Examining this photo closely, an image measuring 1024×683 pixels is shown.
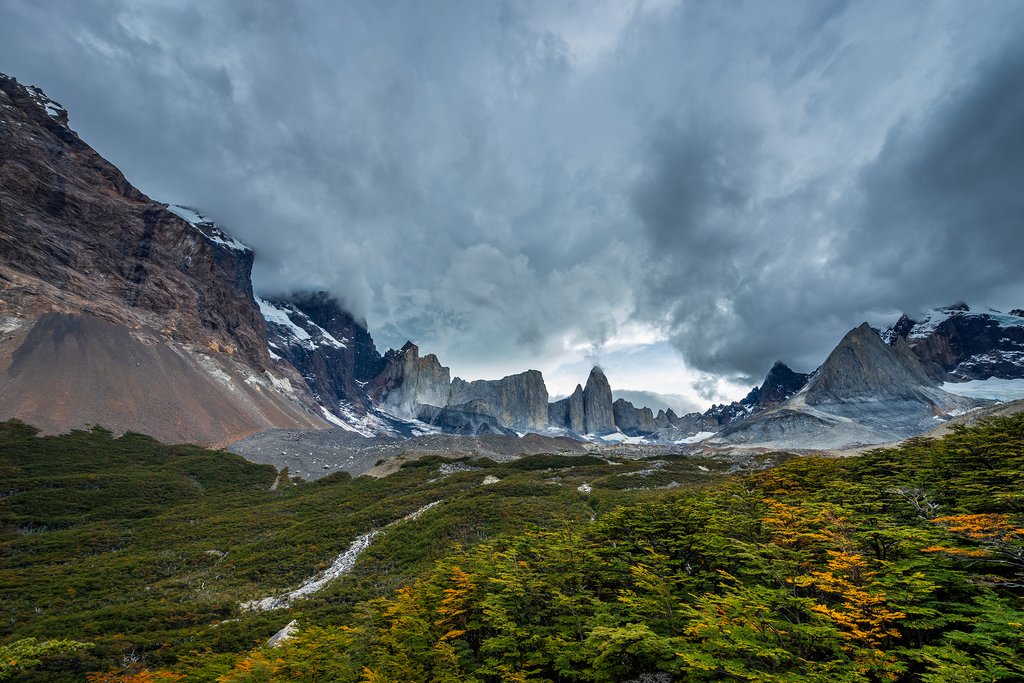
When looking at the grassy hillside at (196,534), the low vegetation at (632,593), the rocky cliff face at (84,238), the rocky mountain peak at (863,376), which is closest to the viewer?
A: the low vegetation at (632,593)

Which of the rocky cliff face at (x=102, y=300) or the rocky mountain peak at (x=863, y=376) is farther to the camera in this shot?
the rocky mountain peak at (x=863, y=376)

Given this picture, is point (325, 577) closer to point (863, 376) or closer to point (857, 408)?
point (857, 408)

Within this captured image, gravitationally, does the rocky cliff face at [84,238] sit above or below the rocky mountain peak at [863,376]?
above

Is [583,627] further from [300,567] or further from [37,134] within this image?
[37,134]

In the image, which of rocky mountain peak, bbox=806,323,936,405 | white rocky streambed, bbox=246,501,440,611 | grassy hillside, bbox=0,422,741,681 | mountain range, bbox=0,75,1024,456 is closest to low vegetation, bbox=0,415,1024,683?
grassy hillside, bbox=0,422,741,681

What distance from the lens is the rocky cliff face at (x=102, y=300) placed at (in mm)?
79812

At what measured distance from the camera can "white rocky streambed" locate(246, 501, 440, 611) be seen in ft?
84.9

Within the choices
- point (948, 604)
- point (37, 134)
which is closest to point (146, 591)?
point (948, 604)

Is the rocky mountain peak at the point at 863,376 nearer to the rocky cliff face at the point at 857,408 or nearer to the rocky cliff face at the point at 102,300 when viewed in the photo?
the rocky cliff face at the point at 857,408

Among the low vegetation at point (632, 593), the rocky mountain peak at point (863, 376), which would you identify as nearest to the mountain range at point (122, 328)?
the rocky mountain peak at point (863, 376)

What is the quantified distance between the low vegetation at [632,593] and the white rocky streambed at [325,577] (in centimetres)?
130

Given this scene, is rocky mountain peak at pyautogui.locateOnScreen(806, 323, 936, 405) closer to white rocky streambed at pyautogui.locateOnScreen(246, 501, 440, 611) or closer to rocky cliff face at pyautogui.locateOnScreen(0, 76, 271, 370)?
white rocky streambed at pyautogui.locateOnScreen(246, 501, 440, 611)

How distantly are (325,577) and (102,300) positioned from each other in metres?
117

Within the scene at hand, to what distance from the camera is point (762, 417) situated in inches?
7210
